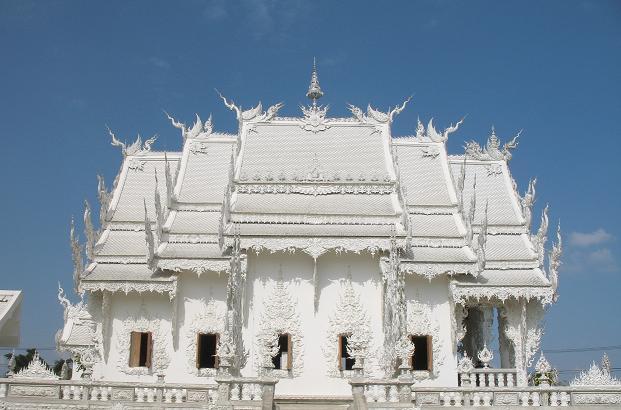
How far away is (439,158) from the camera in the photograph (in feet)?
67.8

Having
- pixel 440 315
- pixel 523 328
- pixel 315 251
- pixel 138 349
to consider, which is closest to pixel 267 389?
pixel 315 251

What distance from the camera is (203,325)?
17.2 metres

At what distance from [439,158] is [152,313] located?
9248 millimetres

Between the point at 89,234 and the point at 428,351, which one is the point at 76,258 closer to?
the point at 89,234

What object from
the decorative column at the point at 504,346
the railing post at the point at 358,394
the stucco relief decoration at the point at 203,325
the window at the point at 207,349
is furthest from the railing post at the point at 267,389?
the decorative column at the point at 504,346

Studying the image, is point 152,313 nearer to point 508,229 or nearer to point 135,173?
point 135,173

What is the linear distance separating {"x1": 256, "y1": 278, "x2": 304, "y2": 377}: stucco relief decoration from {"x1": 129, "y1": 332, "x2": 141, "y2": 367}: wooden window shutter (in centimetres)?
308

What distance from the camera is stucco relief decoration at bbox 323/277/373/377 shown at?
54.8 ft

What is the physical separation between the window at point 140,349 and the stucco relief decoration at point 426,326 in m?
6.37

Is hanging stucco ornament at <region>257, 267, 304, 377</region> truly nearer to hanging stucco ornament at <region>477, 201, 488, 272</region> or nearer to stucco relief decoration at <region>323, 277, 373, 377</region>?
stucco relief decoration at <region>323, 277, 373, 377</region>

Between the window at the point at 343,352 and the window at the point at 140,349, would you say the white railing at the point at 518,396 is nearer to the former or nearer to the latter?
the window at the point at 343,352

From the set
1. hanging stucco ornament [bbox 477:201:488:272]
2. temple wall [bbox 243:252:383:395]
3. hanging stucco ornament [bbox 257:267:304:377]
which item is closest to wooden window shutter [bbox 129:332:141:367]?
temple wall [bbox 243:252:383:395]

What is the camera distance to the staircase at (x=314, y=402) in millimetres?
14137

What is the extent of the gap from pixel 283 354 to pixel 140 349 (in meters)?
3.60
